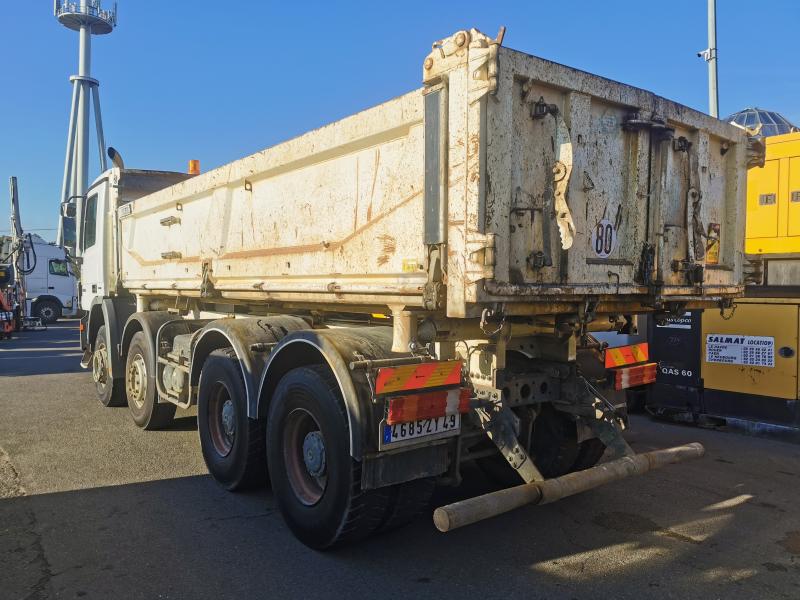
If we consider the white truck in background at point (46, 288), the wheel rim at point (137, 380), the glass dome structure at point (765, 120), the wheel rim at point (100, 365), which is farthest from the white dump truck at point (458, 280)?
the white truck in background at point (46, 288)

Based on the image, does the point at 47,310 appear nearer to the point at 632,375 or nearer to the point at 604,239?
the point at 632,375

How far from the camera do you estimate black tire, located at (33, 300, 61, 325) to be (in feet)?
90.1

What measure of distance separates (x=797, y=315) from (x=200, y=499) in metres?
6.21

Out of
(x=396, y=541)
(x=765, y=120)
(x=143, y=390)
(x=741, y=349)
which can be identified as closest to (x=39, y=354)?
(x=143, y=390)

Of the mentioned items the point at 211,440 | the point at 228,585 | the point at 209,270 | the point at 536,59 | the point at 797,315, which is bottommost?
the point at 228,585

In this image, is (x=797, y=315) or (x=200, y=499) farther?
(x=797, y=315)

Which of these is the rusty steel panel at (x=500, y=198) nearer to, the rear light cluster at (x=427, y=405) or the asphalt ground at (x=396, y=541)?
the rear light cluster at (x=427, y=405)

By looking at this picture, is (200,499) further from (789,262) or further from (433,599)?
(789,262)

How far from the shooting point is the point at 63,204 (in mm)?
9531

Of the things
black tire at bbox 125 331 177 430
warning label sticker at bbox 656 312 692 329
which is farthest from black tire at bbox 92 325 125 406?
warning label sticker at bbox 656 312 692 329

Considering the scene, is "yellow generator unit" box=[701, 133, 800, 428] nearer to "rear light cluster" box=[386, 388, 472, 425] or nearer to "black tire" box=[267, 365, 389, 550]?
"rear light cluster" box=[386, 388, 472, 425]

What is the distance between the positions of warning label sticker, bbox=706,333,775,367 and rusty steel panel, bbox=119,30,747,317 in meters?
2.39

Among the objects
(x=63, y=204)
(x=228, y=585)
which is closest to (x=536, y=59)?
(x=228, y=585)

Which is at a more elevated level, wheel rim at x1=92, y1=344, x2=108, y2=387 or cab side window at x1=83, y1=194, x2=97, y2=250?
cab side window at x1=83, y1=194, x2=97, y2=250
